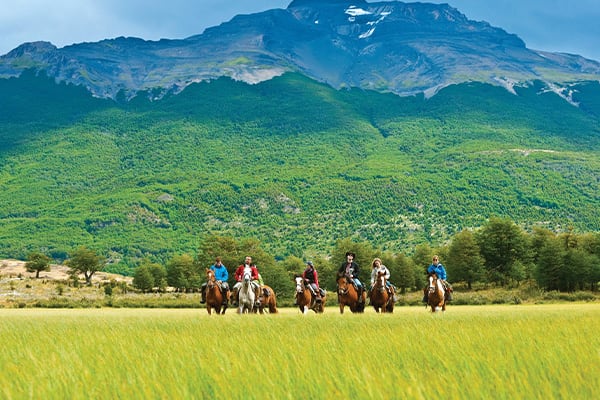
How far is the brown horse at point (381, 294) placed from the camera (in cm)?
2905

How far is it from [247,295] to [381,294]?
5.31m

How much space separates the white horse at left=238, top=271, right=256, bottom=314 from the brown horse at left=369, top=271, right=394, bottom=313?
4.77 m

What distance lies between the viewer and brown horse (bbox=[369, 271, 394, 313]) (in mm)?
29047

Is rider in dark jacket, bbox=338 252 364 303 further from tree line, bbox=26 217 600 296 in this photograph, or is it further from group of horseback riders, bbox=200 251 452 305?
tree line, bbox=26 217 600 296

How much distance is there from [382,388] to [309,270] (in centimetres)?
2655

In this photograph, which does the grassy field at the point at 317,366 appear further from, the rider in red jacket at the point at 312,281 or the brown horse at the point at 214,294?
the rider in red jacket at the point at 312,281

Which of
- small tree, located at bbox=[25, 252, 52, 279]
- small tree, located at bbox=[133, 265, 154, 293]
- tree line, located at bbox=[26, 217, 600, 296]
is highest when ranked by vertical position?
tree line, located at bbox=[26, 217, 600, 296]

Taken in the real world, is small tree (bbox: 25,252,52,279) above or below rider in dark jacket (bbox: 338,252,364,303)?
below

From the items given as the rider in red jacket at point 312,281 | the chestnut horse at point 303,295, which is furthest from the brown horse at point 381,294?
the rider in red jacket at point 312,281

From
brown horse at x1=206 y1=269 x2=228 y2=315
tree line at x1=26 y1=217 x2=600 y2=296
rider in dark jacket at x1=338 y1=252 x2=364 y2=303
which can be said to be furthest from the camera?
tree line at x1=26 y1=217 x2=600 y2=296

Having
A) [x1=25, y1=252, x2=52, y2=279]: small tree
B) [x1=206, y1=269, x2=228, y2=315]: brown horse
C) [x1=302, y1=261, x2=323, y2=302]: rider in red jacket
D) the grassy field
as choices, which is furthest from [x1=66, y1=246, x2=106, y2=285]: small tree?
the grassy field

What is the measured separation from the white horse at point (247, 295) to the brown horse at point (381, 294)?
15.7ft

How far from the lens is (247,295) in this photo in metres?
29.4

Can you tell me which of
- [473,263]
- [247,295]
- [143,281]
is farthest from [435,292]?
[143,281]
